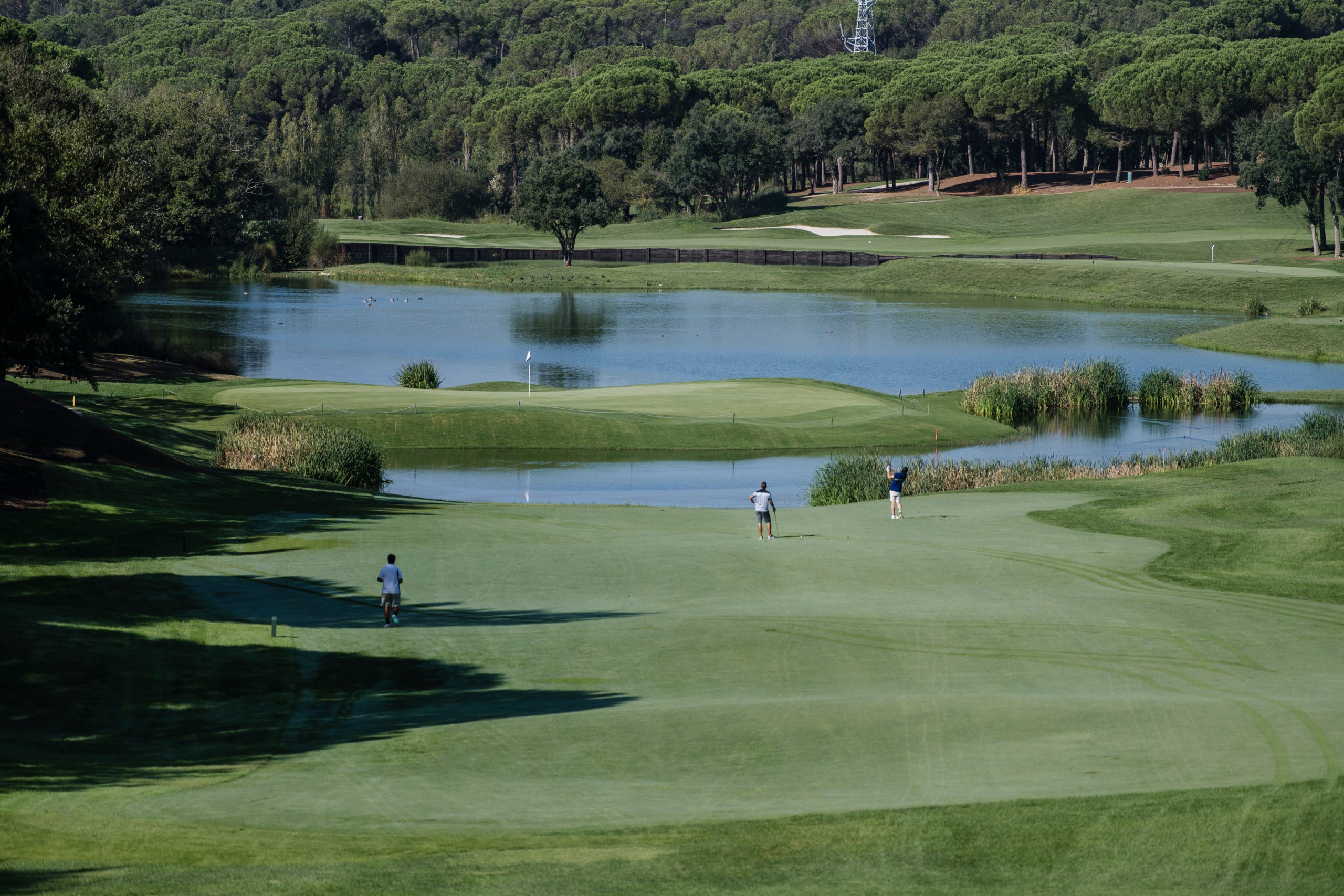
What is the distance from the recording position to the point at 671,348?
91.2m

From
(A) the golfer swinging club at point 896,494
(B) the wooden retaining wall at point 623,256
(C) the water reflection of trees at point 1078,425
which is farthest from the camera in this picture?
(B) the wooden retaining wall at point 623,256

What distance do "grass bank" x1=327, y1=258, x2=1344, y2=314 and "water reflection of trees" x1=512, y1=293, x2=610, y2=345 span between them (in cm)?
1440

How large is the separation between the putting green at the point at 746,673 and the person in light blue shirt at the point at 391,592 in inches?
14.2

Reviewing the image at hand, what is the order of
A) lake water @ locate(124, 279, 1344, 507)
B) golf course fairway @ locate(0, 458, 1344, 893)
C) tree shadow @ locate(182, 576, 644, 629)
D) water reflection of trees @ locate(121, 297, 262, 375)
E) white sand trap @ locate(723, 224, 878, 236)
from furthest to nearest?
white sand trap @ locate(723, 224, 878, 236), water reflection of trees @ locate(121, 297, 262, 375), lake water @ locate(124, 279, 1344, 507), tree shadow @ locate(182, 576, 644, 629), golf course fairway @ locate(0, 458, 1344, 893)

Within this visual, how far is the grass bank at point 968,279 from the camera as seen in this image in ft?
357

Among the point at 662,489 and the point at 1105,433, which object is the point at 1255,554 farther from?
the point at 1105,433

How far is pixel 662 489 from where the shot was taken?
5097 cm

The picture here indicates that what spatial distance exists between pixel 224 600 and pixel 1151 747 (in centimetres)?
1579

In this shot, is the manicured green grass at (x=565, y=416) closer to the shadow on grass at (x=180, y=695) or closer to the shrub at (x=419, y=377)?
the shrub at (x=419, y=377)

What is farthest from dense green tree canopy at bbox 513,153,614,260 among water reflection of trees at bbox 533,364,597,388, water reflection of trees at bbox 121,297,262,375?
water reflection of trees at bbox 533,364,597,388

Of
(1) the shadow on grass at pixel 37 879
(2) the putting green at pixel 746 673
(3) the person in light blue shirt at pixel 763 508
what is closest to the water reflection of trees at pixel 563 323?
(3) the person in light blue shirt at pixel 763 508

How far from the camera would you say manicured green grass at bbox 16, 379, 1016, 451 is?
5872 centimetres

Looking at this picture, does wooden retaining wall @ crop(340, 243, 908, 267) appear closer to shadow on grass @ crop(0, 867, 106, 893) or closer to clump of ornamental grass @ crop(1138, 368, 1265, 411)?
clump of ornamental grass @ crop(1138, 368, 1265, 411)

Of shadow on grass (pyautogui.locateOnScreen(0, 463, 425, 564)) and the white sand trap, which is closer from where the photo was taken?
shadow on grass (pyautogui.locateOnScreen(0, 463, 425, 564))
